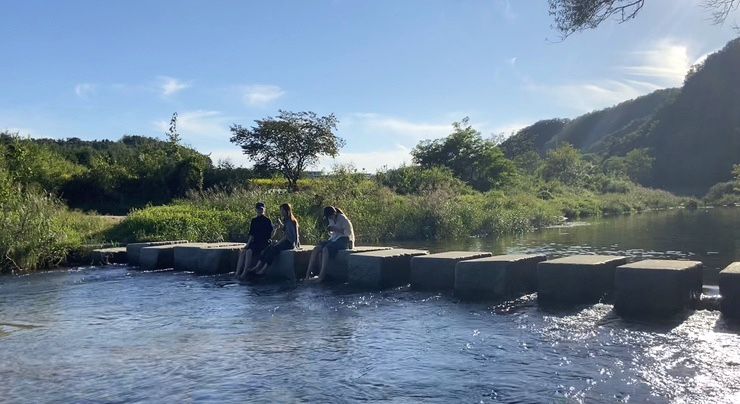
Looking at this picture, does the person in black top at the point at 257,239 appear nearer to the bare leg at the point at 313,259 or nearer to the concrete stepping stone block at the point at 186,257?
the bare leg at the point at 313,259

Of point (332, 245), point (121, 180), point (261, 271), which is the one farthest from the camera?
point (121, 180)

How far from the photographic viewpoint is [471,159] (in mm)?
52250

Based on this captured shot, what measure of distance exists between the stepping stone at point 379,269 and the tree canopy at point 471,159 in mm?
39813

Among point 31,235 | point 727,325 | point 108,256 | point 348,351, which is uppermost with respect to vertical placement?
point 31,235

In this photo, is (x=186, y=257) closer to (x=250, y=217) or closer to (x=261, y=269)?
(x=261, y=269)

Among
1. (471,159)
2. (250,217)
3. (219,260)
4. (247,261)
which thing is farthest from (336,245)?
(471,159)

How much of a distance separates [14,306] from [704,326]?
34.5 ft

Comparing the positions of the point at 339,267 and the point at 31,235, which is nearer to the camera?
the point at 339,267

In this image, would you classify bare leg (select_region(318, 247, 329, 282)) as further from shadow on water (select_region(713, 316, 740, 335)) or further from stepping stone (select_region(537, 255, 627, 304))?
shadow on water (select_region(713, 316, 740, 335))

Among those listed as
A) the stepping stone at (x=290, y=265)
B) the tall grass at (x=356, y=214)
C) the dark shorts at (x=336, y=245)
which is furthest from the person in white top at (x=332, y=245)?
the tall grass at (x=356, y=214)

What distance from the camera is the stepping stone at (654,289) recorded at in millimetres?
8797

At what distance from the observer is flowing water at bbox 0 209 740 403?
6332 mm

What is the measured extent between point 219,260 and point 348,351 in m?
8.12

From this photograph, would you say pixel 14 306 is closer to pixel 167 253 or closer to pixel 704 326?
pixel 167 253
